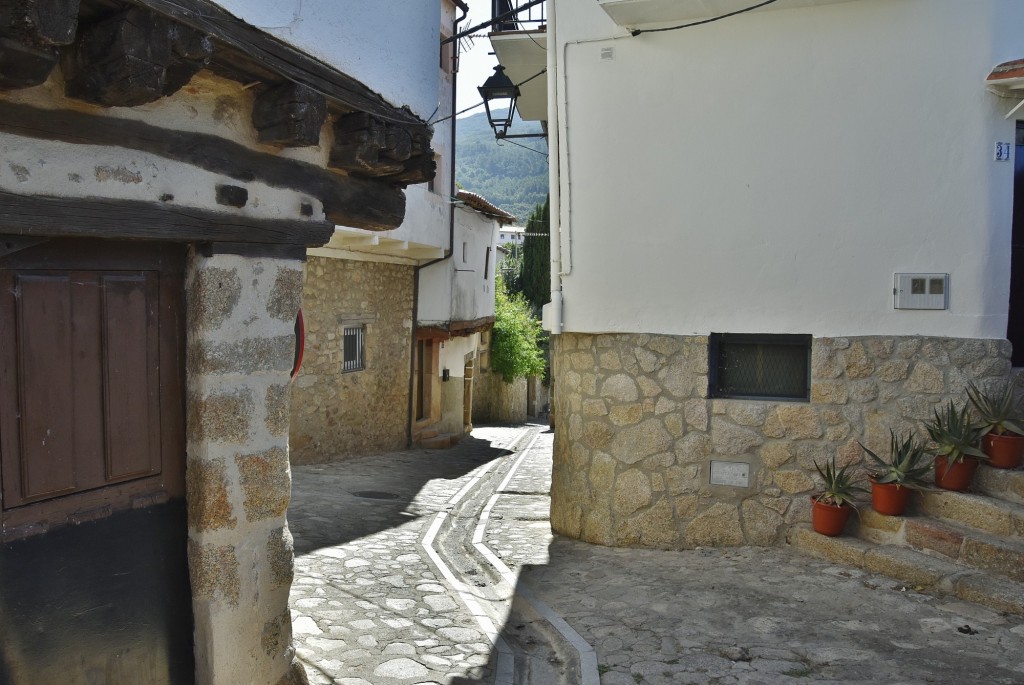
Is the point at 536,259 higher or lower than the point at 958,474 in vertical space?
higher

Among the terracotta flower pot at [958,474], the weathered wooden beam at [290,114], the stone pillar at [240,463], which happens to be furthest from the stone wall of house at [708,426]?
the weathered wooden beam at [290,114]

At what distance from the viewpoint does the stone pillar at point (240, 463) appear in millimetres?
3182

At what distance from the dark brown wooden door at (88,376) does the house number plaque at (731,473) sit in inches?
170

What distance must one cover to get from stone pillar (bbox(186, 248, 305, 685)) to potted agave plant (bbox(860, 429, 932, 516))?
4156 mm

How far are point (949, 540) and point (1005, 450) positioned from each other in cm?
80

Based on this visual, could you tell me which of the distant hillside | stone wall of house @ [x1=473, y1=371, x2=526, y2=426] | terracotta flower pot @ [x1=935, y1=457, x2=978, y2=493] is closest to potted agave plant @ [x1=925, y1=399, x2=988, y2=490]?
terracotta flower pot @ [x1=935, y1=457, x2=978, y2=493]

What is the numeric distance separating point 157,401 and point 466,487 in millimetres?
7859

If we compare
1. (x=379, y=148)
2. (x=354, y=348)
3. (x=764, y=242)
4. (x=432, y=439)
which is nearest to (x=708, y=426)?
(x=764, y=242)

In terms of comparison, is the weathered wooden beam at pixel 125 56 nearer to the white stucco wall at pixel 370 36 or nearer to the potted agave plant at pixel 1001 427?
the white stucco wall at pixel 370 36

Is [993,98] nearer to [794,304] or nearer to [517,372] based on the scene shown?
[794,304]

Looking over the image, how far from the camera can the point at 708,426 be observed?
6.42 meters

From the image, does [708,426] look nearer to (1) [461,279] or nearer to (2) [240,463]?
(2) [240,463]

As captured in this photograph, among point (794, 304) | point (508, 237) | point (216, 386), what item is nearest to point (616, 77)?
point (794, 304)

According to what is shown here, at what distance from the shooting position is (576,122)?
Answer: 22.3 ft
